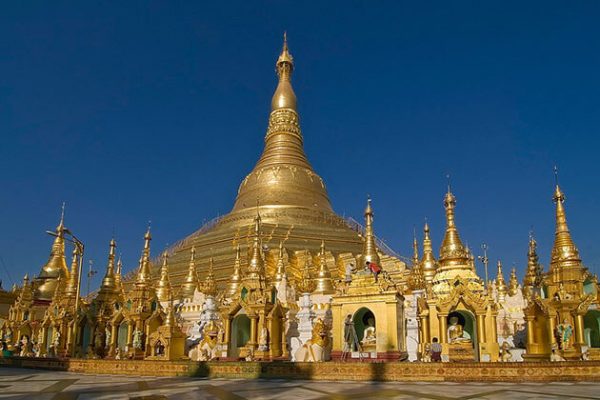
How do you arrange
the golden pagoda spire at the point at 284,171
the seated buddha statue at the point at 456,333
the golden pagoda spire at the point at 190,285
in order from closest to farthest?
the seated buddha statue at the point at 456,333, the golden pagoda spire at the point at 190,285, the golden pagoda spire at the point at 284,171

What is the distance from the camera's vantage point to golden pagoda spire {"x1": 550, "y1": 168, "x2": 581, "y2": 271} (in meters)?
21.4

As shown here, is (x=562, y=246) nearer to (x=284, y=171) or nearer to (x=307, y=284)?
(x=307, y=284)

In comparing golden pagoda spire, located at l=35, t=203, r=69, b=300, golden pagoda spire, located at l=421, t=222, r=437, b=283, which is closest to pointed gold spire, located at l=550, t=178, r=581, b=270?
golden pagoda spire, located at l=421, t=222, r=437, b=283

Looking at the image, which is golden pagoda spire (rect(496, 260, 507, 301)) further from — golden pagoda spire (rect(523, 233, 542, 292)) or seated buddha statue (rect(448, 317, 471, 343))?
seated buddha statue (rect(448, 317, 471, 343))

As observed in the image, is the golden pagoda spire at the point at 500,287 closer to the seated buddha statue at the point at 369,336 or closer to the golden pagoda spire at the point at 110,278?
Answer: the seated buddha statue at the point at 369,336

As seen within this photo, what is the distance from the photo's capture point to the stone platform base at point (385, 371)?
13.0 meters

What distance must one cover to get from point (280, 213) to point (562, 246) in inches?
1009

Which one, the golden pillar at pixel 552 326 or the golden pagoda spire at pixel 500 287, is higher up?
the golden pagoda spire at pixel 500 287

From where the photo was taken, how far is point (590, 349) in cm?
1766

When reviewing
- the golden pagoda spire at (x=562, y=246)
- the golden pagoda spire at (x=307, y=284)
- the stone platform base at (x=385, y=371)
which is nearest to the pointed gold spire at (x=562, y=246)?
A: the golden pagoda spire at (x=562, y=246)

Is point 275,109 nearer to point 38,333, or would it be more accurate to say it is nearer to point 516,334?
point 38,333

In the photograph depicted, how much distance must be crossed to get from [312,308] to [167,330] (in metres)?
6.80

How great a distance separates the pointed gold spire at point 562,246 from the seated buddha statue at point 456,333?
202 inches

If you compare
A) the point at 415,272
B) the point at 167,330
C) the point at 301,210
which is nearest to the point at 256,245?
the point at 167,330
